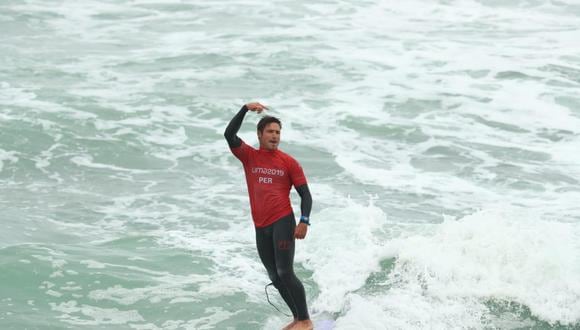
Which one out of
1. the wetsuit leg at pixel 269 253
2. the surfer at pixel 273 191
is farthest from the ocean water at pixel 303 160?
the surfer at pixel 273 191

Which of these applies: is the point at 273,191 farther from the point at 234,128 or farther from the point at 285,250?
the point at 234,128

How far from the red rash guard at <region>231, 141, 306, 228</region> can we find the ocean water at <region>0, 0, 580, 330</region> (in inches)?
46.2

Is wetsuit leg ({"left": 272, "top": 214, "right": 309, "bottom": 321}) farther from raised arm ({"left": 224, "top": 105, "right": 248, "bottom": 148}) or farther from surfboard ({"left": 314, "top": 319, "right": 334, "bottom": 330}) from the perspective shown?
raised arm ({"left": 224, "top": 105, "right": 248, "bottom": 148})

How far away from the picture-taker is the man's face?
7052mm

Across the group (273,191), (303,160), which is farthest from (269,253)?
(303,160)

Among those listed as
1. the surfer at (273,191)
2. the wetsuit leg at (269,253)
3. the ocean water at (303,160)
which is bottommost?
the ocean water at (303,160)

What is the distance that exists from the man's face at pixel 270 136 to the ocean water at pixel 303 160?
1595mm

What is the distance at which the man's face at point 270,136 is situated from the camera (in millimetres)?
7052

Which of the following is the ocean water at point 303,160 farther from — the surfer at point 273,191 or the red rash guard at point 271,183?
the red rash guard at point 271,183

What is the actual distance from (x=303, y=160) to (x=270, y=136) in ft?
25.7

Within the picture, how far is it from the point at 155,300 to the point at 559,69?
50.4 feet

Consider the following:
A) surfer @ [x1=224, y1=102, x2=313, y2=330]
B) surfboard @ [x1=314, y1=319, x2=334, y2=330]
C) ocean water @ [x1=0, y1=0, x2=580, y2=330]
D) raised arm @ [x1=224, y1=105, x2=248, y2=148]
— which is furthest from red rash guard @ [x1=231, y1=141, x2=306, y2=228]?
ocean water @ [x1=0, y1=0, x2=580, y2=330]

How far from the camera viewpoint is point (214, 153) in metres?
15.2

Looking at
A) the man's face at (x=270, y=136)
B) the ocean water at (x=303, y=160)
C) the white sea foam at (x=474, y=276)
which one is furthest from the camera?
the ocean water at (x=303, y=160)
